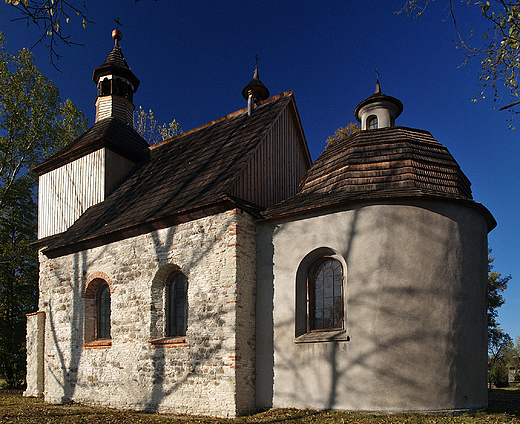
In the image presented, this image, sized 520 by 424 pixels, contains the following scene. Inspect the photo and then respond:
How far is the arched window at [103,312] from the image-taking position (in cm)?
1337

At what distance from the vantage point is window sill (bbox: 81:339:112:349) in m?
12.4

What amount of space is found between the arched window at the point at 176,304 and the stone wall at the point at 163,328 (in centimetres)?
21

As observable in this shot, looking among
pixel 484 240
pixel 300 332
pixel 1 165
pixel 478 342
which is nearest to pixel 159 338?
pixel 300 332

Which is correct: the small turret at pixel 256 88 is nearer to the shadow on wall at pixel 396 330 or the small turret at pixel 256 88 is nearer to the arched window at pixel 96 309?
the arched window at pixel 96 309

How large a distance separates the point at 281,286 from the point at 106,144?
386 inches

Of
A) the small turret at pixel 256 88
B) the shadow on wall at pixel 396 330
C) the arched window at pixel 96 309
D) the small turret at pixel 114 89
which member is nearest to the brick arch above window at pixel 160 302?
the arched window at pixel 96 309

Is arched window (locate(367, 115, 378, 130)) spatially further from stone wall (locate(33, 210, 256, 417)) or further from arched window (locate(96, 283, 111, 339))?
arched window (locate(96, 283, 111, 339))

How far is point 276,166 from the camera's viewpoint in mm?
13867

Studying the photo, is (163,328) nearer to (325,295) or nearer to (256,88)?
(325,295)

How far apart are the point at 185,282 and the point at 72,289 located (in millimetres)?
4589

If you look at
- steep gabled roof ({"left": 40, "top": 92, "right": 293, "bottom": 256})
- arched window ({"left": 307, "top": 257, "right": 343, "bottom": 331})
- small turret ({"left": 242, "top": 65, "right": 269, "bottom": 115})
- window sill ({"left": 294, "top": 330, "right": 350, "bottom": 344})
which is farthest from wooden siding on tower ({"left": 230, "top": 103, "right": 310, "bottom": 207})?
window sill ({"left": 294, "top": 330, "right": 350, "bottom": 344})

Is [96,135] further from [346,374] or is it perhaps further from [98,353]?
[346,374]

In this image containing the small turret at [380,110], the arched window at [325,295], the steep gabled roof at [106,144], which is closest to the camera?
the arched window at [325,295]

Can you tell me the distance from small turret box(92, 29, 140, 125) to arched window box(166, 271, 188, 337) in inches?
407
